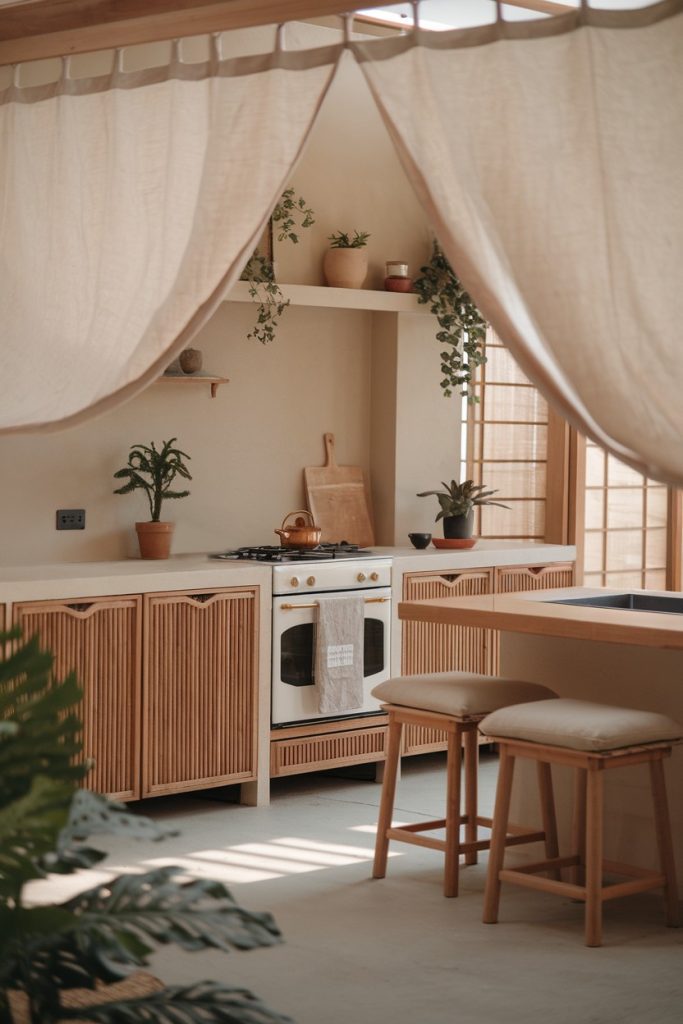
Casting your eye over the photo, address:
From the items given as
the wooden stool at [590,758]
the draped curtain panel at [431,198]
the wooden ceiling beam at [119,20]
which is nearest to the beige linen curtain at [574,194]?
the draped curtain panel at [431,198]

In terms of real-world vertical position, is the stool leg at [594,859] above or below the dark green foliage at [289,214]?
below

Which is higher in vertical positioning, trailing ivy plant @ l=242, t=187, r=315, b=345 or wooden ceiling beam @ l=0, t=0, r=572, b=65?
wooden ceiling beam @ l=0, t=0, r=572, b=65

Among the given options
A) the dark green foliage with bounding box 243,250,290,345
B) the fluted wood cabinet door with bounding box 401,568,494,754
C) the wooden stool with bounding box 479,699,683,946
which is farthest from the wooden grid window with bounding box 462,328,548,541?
the wooden stool with bounding box 479,699,683,946

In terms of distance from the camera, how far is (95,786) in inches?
205

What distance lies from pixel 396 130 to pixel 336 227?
11.1 ft

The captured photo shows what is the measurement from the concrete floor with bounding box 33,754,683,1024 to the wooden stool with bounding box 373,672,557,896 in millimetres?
147

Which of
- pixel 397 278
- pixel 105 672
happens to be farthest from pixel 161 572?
pixel 397 278

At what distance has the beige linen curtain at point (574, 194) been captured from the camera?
2988 millimetres

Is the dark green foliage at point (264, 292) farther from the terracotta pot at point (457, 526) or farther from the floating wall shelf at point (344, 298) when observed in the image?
the terracotta pot at point (457, 526)

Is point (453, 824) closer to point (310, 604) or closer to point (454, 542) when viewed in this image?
point (310, 604)

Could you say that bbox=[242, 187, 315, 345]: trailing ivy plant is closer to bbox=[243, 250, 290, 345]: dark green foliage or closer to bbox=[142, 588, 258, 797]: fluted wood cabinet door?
bbox=[243, 250, 290, 345]: dark green foliage

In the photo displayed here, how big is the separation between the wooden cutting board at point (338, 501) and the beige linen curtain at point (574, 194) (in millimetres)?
3462

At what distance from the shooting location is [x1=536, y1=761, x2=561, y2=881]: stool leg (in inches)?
181

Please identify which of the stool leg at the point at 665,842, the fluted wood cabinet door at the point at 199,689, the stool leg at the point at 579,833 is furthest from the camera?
the fluted wood cabinet door at the point at 199,689
